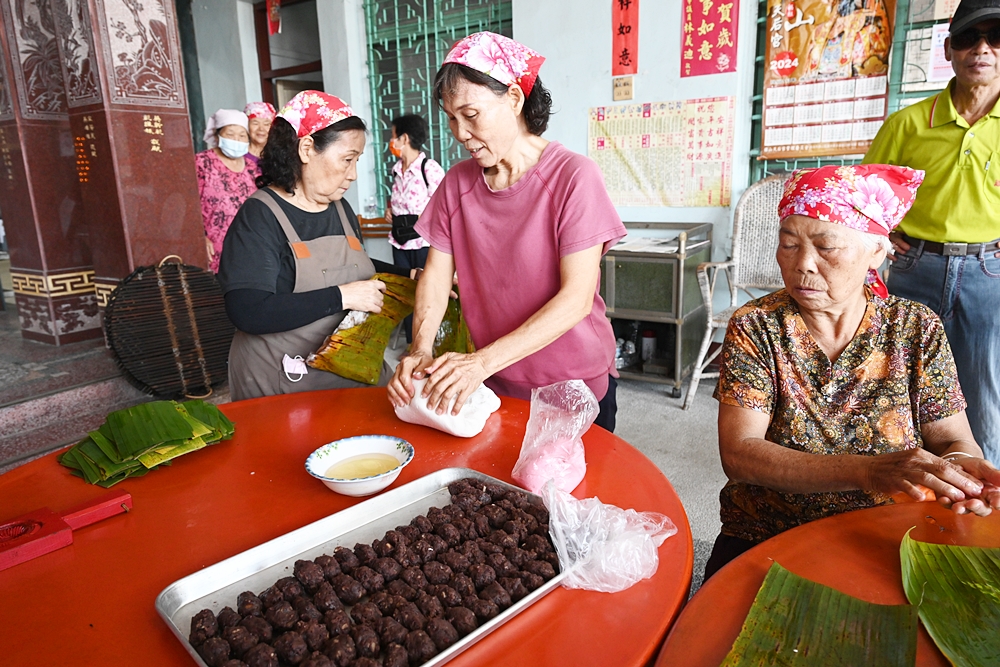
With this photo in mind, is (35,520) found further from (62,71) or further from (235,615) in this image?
(62,71)

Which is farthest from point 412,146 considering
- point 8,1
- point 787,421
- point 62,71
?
point 787,421

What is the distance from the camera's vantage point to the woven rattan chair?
154 inches

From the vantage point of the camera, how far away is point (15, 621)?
89 cm

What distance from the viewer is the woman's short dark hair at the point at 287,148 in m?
1.89

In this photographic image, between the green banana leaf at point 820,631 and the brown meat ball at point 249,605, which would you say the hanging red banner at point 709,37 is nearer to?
the green banana leaf at point 820,631

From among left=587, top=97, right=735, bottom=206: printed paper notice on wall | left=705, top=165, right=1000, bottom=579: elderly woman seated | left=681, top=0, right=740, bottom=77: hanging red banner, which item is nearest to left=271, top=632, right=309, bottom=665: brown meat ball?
left=705, top=165, right=1000, bottom=579: elderly woman seated

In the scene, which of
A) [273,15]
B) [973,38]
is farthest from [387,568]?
[273,15]

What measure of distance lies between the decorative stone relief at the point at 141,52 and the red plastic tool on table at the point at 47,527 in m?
3.23

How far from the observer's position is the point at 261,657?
0.78m

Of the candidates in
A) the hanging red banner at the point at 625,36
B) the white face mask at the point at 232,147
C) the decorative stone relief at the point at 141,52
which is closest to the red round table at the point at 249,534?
the decorative stone relief at the point at 141,52

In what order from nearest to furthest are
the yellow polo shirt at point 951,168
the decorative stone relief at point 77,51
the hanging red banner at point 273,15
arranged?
the yellow polo shirt at point 951,168, the decorative stone relief at point 77,51, the hanging red banner at point 273,15

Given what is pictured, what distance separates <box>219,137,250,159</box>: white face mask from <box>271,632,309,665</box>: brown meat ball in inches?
158

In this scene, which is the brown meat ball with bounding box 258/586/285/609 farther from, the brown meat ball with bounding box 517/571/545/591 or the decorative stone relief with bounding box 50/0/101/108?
the decorative stone relief with bounding box 50/0/101/108

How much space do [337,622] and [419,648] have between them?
0.13m
